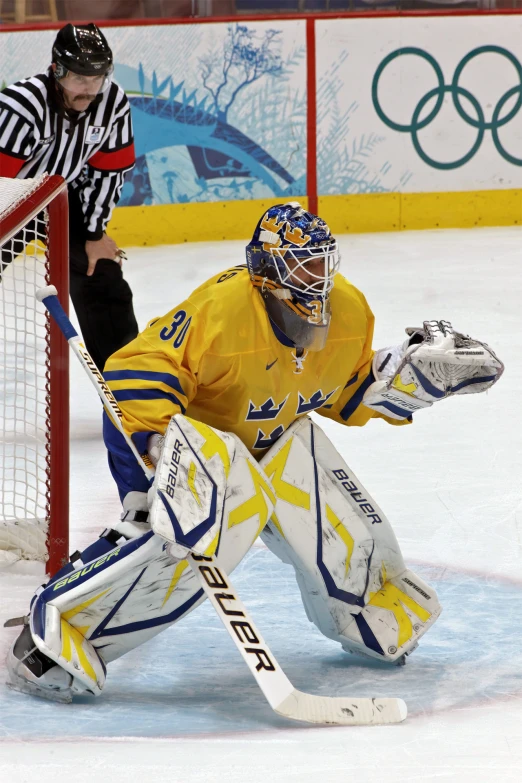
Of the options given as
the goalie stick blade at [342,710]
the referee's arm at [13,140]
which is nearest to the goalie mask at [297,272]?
the goalie stick blade at [342,710]

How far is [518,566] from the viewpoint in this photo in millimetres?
3090

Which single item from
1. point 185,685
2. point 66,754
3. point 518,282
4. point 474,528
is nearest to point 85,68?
point 474,528

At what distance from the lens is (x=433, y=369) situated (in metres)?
2.49

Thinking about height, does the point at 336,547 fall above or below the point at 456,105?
above

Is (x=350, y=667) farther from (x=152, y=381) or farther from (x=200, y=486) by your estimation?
Result: (x=152, y=381)

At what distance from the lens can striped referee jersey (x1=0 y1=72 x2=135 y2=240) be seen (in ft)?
12.6

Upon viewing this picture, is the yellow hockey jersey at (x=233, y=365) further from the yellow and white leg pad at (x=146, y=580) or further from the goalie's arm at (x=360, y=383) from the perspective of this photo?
the yellow and white leg pad at (x=146, y=580)

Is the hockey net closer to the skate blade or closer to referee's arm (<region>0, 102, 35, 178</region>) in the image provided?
the skate blade

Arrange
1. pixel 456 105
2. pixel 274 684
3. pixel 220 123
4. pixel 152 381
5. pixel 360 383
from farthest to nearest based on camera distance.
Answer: pixel 456 105, pixel 220 123, pixel 360 383, pixel 152 381, pixel 274 684

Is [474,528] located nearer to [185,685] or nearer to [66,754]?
[185,685]

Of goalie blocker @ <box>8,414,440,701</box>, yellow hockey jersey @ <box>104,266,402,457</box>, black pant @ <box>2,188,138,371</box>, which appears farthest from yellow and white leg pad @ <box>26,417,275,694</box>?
black pant @ <box>2,188,138,371</box>

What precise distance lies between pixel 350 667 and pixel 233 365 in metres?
0.67

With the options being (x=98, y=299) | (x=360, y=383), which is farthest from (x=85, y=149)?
(x=360, y=383)

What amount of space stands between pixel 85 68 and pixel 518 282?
306cm
